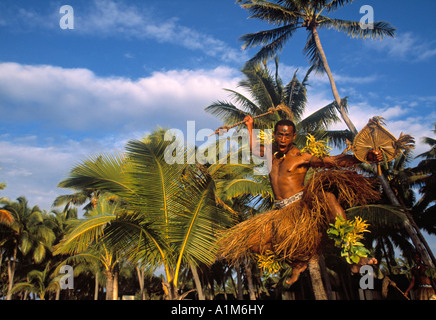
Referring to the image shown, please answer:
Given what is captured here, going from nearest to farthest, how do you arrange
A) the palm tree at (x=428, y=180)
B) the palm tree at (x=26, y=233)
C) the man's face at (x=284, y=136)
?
the man's face at (x=284, y=136), the palm tree at (x=428, y=180), the palm tree at (x=26, y=233)

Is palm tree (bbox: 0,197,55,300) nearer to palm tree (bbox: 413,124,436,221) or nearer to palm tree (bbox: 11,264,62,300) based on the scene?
palm tree (bbox: 11,264,62,300)

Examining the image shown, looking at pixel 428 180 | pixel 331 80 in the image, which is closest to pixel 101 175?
pixel 331 80

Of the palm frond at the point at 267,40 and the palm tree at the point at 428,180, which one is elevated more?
the palm frond at the point at 267,40

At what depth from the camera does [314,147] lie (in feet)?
12.0

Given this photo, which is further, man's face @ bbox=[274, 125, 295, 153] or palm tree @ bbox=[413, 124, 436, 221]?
palm tree @ bbox=[413, 124, 436, 221]

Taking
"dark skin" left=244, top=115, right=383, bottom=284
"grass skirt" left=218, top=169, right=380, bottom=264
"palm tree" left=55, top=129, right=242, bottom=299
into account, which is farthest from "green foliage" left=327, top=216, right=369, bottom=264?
"palm tree" left=55, top=129, right=242, bottom=299

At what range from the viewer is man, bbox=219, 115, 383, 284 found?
3369mm

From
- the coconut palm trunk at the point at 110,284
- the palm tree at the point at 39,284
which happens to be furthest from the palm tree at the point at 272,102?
the palm tree at the point at 39,284

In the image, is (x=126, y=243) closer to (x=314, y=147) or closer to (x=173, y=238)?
(x=173, y=238)

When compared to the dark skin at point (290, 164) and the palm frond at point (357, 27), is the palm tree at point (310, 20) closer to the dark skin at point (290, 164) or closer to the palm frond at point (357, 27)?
the palm frond at point (357, 27)

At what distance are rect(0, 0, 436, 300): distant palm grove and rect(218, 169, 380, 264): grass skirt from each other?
41 cm

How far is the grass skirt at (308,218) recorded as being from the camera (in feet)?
11.1

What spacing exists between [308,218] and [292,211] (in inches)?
8.7

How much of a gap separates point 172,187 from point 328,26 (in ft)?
38.6
